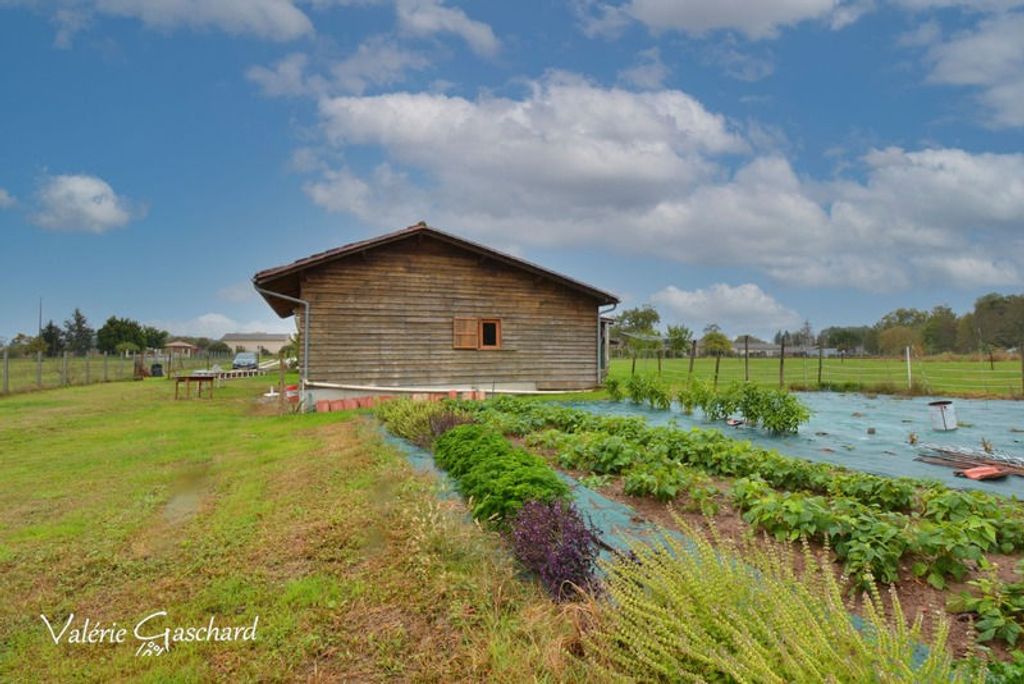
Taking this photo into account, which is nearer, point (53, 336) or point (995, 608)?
point (995, 608)

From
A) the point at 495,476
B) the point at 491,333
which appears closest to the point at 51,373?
the point at 491,333

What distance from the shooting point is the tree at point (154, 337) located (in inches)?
2334

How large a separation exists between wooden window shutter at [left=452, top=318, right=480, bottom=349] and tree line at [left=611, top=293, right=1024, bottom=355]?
56.5ft

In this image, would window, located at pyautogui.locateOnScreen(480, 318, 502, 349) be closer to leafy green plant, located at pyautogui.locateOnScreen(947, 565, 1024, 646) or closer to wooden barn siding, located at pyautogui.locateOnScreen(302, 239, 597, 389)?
wooden barn siding, located at pyautogui.locateOnScreen(302, 239, 597, 389)

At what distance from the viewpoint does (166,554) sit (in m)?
3.97

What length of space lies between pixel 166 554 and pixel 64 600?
71cm

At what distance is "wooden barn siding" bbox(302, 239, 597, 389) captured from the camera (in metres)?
13.4

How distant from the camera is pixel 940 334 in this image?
5381 centimetres

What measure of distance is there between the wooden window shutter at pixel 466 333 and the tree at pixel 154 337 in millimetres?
57686

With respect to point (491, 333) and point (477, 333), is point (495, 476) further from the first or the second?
point (491, 333)

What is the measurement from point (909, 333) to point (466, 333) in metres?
54.2

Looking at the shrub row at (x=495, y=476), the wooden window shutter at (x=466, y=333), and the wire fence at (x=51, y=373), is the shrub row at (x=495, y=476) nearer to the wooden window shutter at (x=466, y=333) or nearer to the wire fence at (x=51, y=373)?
the wooden window shutter at (x=466, y=333)

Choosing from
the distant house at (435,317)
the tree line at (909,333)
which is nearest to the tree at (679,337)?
the tree line at (909,333)

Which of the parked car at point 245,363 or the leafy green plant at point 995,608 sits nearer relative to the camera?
the leafy green plant at point 995,608
